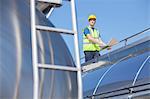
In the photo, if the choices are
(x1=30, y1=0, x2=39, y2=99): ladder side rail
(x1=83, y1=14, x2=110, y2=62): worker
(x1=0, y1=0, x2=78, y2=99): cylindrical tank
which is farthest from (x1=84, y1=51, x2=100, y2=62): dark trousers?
(x1=30, y1=0, x2=39, y2=99): ladder side rail

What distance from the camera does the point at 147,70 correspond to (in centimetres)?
445

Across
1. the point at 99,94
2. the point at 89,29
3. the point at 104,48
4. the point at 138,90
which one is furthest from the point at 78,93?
the point at 89,29

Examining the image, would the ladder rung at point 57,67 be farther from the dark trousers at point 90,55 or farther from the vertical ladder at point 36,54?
the dark trousers at point 90,55

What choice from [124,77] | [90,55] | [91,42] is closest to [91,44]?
[91,42]

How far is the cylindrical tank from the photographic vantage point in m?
2.91

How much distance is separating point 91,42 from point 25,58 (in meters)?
3.78

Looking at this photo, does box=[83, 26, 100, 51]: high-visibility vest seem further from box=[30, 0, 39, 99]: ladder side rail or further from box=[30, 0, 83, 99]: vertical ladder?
box=[30, 0, 39, 99]: ladder side rail

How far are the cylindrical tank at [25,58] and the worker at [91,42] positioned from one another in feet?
11.0

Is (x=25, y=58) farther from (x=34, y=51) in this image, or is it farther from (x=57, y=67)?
(x=57, y=67)

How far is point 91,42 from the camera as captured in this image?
6.74 meters

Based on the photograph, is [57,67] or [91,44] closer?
[57,67]

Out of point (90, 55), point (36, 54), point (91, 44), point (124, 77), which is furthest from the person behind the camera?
point (90, 55)

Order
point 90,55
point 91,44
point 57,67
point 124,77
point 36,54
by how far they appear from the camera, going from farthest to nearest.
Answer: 1. point 90,55
2. point 91,44
3. point 124,77
4. point 57,67
5. point 36,54

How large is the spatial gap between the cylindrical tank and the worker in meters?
3.34
